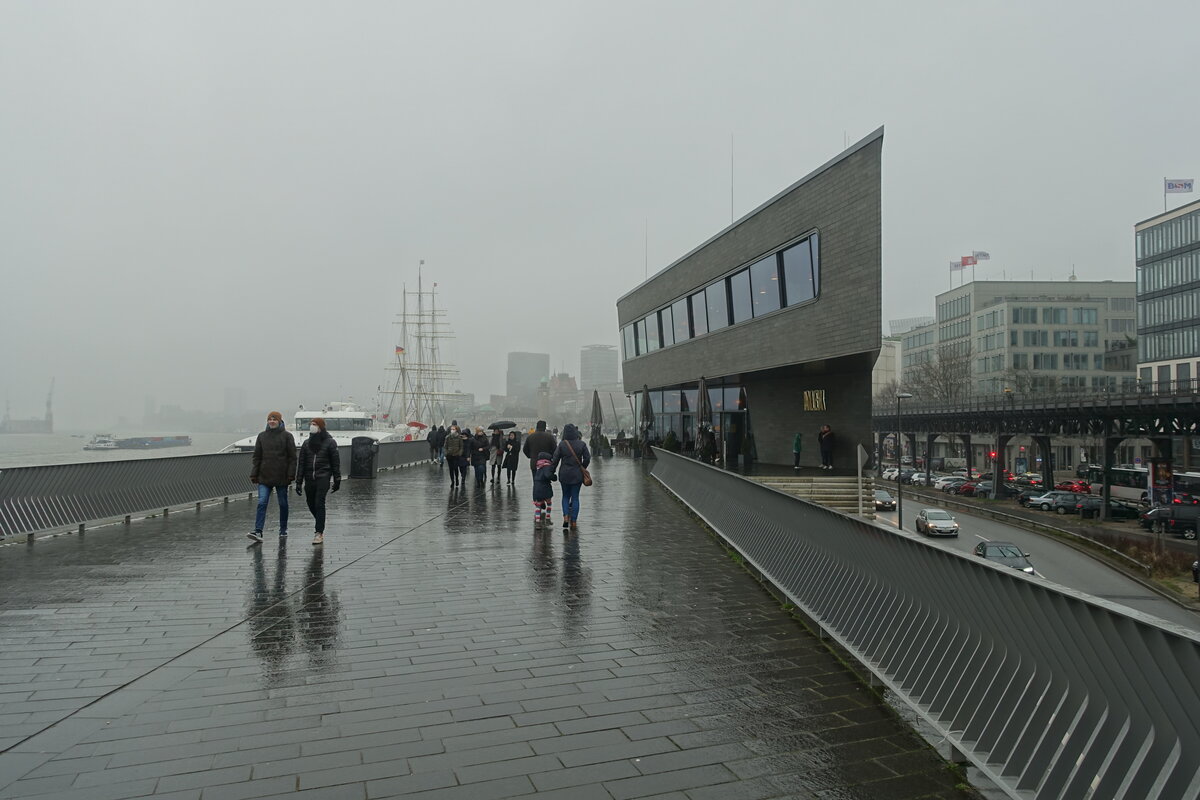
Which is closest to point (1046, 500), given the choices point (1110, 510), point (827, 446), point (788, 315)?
point (1110, 510)

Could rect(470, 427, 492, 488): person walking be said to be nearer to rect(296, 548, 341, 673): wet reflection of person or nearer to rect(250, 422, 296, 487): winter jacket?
rect(250, 422, 296, 487): winter jacket

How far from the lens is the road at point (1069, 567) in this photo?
90.5 feet

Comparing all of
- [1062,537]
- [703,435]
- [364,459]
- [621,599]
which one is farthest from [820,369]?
[1062,537]

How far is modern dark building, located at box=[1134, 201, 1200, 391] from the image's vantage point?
2621 inches

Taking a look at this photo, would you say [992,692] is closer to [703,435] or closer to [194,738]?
[194,738]

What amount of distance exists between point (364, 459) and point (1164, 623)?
2328 cm

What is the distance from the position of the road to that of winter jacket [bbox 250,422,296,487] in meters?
14.6

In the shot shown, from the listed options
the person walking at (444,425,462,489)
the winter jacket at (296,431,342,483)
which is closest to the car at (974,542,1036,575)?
the person walking at (444,425,462,489)

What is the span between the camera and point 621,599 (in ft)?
24.8

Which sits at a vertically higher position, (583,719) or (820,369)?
(820,369)

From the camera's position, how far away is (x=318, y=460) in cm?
1116

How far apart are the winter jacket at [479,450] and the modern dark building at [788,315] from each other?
29.0 feet

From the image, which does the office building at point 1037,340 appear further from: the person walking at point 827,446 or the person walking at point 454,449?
the person walking at point 454,449

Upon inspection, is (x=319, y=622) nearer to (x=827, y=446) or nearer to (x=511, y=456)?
(x=511, y=456)
